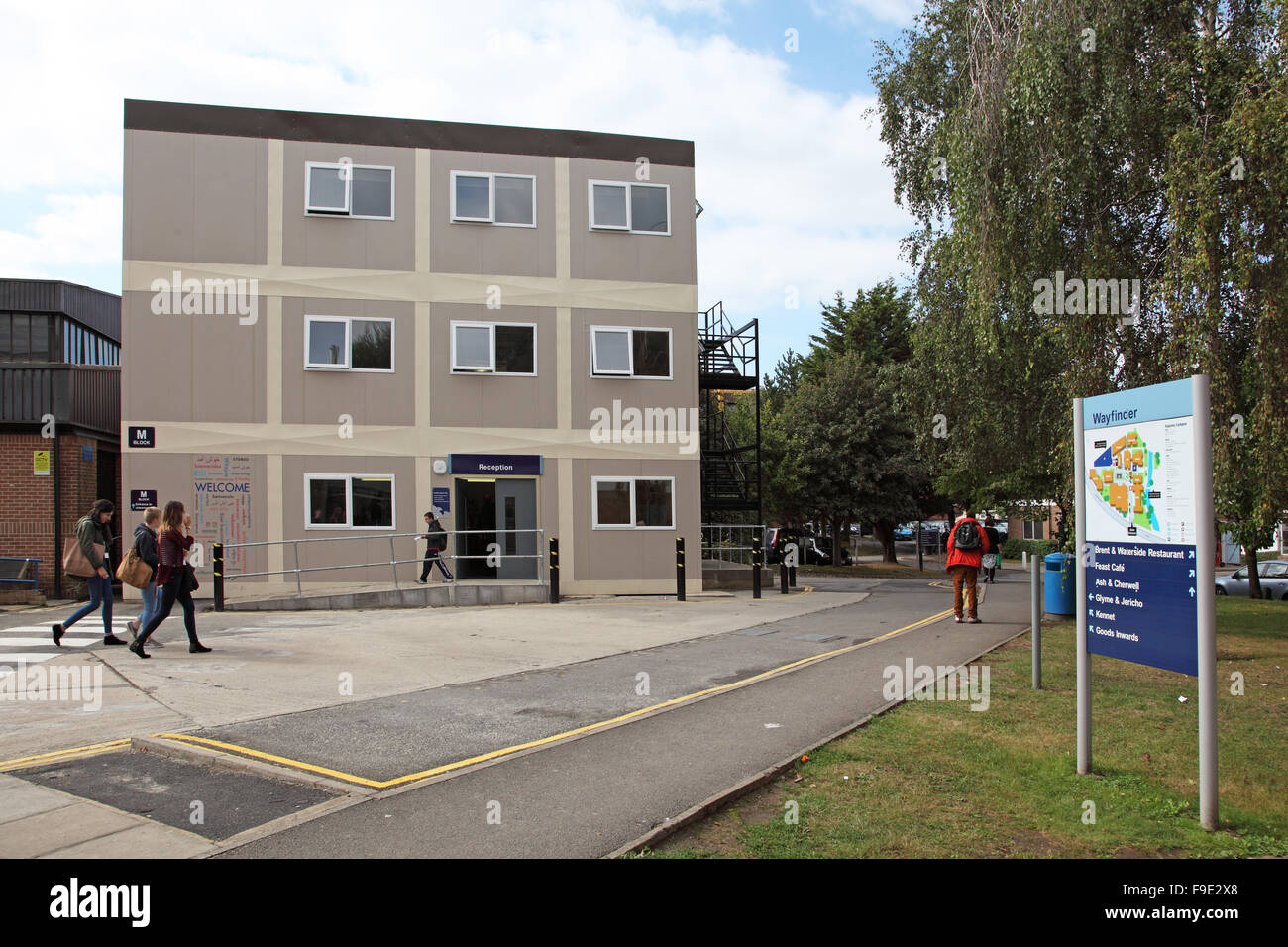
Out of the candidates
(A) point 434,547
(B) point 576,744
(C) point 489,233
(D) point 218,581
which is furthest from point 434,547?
(B) point 576,744

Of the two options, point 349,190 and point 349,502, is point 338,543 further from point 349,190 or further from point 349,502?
point 349,190

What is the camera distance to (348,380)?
19.1 metres

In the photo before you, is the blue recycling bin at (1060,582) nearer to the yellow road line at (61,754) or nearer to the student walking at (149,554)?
the student walking at (149,554)

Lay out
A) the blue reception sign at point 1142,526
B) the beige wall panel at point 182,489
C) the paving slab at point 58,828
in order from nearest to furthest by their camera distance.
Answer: the paving slab at point 58,828
the blue reception sign at point 1142,526
the beige wall panel at point 182,489

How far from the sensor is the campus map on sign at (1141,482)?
17.1 feet

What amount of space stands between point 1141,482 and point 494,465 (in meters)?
15.3

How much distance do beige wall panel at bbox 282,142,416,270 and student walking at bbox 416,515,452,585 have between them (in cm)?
552

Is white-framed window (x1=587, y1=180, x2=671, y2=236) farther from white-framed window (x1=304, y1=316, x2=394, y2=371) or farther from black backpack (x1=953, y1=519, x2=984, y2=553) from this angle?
black backpack (x1=953, y1=519, x2=984, y2=553)

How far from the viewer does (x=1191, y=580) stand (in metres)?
5.12

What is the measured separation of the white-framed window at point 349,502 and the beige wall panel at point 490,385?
1.85m

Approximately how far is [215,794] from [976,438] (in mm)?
14583

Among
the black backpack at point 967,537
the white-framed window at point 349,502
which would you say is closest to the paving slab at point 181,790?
the black backpack at point 967,537
